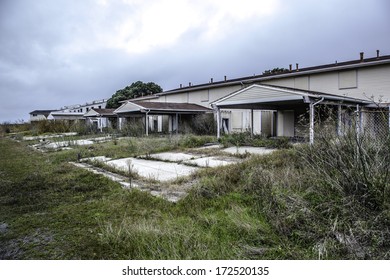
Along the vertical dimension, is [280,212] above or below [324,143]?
below

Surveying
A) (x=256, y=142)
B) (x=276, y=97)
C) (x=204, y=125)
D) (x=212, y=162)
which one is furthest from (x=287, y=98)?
(x=204, y=125)

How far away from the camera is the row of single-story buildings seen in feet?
39.3

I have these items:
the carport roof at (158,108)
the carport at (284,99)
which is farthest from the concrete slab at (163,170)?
the carport roof at (158,108)

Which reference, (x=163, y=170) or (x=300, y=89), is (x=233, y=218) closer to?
(x=163, y=170)

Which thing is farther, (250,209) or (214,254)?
(250,209)

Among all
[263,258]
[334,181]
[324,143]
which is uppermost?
[324,143]

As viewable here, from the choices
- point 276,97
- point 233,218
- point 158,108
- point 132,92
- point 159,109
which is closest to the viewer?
point 233,218

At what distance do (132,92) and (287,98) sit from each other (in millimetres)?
36074

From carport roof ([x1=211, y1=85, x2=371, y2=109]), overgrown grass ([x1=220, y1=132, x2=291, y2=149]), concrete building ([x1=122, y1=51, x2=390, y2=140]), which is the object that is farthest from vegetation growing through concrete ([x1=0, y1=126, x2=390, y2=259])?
concrete building ([x1=122, y1=51, x2=390, y2=140])

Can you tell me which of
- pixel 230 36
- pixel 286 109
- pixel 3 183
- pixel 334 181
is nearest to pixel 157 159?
pixel 3 183

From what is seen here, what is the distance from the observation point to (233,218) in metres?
3.21

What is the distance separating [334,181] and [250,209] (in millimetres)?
1105

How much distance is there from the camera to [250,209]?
355 centimetres
